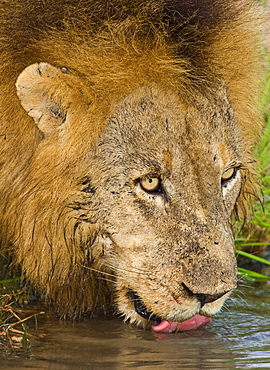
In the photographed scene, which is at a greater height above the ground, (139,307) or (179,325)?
(139,307)

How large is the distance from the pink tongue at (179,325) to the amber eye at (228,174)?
0.88 meters

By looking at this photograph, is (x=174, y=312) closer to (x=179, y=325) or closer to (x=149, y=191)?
(x=179, y=325)

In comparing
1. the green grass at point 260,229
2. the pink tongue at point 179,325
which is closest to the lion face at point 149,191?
the pink tongue at point 179,325

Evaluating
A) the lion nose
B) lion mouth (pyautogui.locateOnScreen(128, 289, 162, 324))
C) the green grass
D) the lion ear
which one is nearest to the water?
lion mouth (pyautogui.locateOnScreen(128, 289, 162, 324))

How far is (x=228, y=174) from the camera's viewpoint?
4746 mm

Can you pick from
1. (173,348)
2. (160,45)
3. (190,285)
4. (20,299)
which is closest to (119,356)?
(173,348)

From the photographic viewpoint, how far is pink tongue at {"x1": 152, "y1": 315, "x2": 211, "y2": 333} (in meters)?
4.81

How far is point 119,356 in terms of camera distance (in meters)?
4.48

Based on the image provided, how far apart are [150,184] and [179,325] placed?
3.19 feet

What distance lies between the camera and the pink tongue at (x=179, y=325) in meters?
4.81

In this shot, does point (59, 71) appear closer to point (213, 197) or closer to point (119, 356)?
point (213, 197)

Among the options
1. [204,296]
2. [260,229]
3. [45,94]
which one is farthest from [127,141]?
[260,229]

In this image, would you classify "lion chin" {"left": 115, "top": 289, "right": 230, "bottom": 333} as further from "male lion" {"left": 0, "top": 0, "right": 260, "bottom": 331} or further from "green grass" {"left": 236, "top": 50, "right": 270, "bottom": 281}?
"green grass" {"left": 236, "top": 50, "right": 270, "bottom": 281}

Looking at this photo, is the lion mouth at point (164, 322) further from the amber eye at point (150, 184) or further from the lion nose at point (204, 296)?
the amber eye at point (150, 184)
